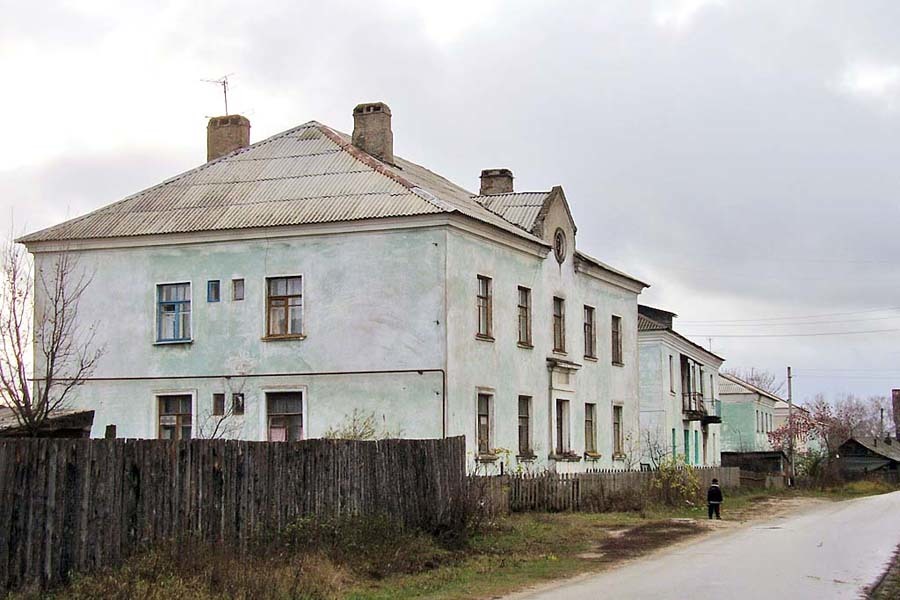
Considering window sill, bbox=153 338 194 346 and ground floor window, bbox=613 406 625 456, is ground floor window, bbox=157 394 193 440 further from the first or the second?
ground floor window, bbox=613 406 625 456

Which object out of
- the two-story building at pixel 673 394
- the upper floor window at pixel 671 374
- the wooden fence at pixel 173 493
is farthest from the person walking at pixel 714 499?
the upper floor window at pixel 671 374

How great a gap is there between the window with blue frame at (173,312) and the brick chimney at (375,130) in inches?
236

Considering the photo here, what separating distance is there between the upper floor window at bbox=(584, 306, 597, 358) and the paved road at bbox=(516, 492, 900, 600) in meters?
11.0

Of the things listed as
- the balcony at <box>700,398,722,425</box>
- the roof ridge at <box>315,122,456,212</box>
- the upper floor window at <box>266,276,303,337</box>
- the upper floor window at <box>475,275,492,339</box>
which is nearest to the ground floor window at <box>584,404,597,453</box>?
the upper floor window at <box>475,275,492,339</box>

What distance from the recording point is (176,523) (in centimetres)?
1470

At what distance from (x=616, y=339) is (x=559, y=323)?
17.9 feet

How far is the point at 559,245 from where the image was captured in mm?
35250

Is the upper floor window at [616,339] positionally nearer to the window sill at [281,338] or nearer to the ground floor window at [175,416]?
the window sill at [281,338]

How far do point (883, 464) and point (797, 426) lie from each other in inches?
325

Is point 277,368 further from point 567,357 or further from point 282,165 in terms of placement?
point 567,357

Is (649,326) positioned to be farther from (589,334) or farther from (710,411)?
(589,334)

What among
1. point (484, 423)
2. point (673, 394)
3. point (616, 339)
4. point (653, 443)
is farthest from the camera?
point (673, 394)

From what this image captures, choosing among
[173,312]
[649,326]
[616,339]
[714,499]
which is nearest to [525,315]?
[714,499]

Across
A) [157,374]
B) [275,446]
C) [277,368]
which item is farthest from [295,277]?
[275,446]
